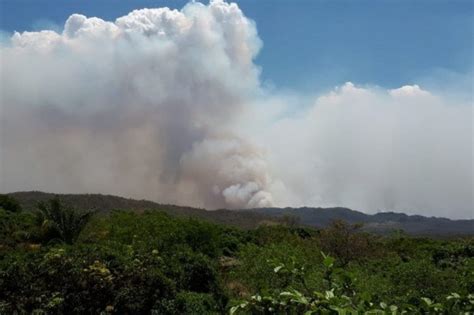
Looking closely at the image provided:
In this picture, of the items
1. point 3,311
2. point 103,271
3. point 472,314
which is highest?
point 472,314

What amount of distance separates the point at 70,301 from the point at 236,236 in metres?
28.5

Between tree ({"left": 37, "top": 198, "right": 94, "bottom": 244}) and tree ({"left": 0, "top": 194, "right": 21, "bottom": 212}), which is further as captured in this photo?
tree ({"left": 0, "top": 194, "right": 21, "bottom": 212})

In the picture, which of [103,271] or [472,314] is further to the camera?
[103,271]

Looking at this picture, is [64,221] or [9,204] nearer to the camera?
[64,221]

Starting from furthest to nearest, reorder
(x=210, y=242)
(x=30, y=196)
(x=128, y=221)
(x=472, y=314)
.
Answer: (x=30, y=196)
(x=128, y=221)
(x=210, y=242)
(x=472, y=314)

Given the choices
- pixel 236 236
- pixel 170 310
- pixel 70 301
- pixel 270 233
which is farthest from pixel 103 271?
pixel 236 236

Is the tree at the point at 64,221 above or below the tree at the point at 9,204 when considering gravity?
below

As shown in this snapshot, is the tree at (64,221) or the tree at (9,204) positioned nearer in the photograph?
the tree at (64,221)

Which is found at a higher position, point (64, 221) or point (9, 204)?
point (9, 204)

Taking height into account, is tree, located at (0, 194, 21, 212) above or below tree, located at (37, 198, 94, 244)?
above

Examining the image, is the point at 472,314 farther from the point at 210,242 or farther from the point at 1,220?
the point at 1,220

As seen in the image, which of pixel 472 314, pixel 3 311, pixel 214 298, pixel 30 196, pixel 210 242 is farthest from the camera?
pixel 30 196

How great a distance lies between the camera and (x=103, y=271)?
40.7ft

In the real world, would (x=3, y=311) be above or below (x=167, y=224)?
below
